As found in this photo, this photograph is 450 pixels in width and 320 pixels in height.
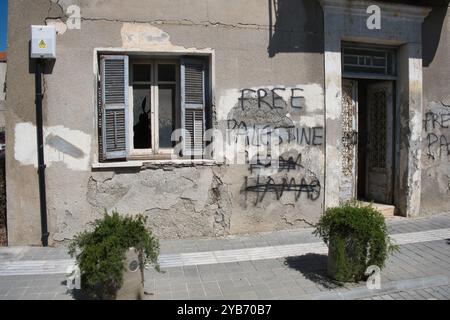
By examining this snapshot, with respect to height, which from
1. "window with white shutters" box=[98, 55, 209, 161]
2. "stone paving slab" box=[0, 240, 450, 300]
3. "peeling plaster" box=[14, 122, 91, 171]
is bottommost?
"stone paving slab" box=[0, 240, 450, 300]

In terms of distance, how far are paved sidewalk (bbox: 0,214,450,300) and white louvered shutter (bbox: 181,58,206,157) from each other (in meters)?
1.51

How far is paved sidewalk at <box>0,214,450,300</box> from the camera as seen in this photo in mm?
4234

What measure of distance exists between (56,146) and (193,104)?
2.13 metres

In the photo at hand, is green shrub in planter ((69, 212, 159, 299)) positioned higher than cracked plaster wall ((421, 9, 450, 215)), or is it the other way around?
cracked plaster wall ((421, 9, 450, 215))

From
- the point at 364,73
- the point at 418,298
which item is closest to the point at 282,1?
the point at 364,73

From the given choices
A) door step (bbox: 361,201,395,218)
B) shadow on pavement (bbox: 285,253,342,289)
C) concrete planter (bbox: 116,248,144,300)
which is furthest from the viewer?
door step (bbox: 361,201,395,218)

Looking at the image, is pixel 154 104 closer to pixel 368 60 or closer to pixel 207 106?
pixel 207 106

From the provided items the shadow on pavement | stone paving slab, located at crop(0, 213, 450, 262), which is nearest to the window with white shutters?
stone paving slab, located at crop(0, 213, 450, 262)

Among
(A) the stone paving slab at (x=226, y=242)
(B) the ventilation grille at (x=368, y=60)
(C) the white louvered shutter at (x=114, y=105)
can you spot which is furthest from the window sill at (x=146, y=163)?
(B) the ventilation grille at (x=368, y=60)

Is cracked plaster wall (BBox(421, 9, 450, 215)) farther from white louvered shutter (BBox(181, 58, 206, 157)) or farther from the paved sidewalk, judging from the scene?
white louvered shutter (BBox(181, 58, 206, 157))

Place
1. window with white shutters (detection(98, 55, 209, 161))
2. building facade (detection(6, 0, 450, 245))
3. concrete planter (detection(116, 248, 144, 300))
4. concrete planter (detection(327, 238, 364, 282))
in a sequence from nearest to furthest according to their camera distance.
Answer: concrete planter (detection(116, 248, 144, 300)) → concrete planter (detection(327, 238, 364, 282)) → building facade (detection(6, 0, 450, 245)) → window with white shutters (detection(98, 55, 209, 161))

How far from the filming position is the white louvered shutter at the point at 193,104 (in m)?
6.17

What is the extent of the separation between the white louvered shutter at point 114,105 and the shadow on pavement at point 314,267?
2.94 metres

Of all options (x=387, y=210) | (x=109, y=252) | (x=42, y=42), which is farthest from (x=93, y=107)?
(x=387, y=210)
